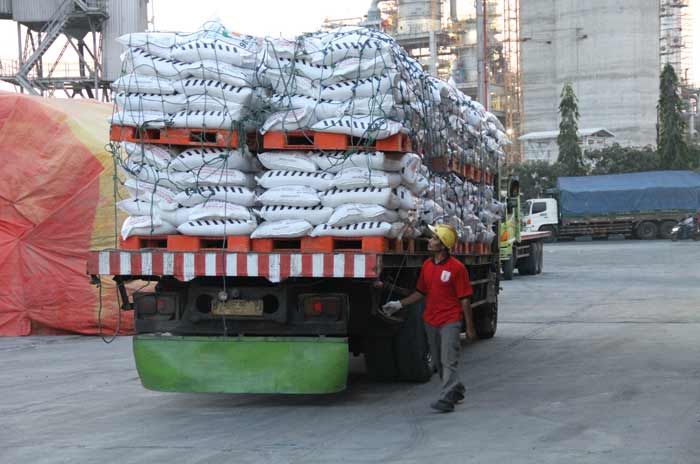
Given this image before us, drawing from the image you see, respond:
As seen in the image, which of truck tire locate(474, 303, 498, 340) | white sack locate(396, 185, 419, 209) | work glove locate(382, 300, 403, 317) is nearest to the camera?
work glove locate(382, 300, 403, 317)

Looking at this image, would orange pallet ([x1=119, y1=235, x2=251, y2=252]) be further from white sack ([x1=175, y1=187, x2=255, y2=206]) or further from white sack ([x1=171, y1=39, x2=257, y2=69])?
white sack ([x1=171, y1=39, x2=257, y2=69])

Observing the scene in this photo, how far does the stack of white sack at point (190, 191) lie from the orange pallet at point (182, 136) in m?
0.08

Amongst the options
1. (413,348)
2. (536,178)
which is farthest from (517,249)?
(536,178)

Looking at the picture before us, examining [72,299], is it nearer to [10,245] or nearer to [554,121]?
[10,245]

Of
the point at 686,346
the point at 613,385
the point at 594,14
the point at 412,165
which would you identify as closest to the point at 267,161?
the point at 412,165

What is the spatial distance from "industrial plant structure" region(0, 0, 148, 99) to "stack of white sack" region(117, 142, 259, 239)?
42.7 m

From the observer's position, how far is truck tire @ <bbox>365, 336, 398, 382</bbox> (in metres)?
10.8

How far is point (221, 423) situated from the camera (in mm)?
9086

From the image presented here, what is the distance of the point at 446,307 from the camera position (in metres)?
9.38

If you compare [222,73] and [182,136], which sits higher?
[222,73]

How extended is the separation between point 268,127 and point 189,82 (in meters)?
0.81

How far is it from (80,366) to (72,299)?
3.51 metres

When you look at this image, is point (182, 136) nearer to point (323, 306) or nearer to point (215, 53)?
point (215, 53)

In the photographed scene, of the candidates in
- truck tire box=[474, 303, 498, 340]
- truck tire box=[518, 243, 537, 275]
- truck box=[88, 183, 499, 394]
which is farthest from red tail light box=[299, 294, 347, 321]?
truck tire box=[518, 243, 537, 275]
